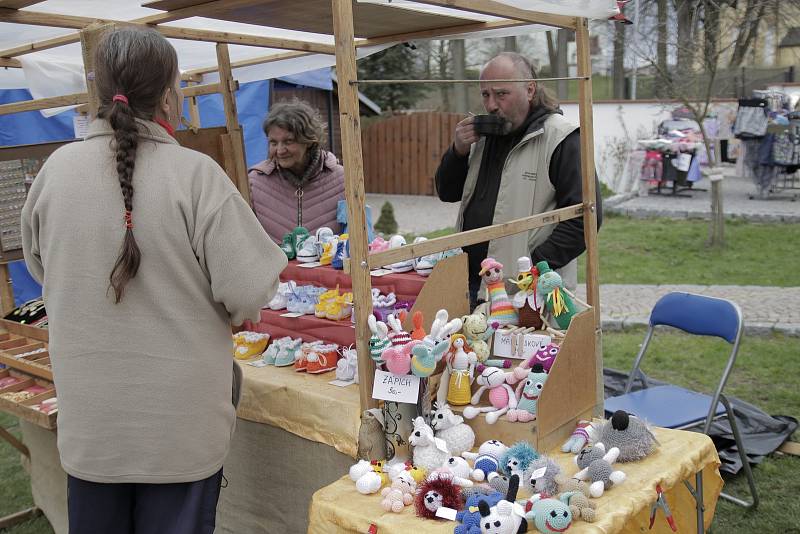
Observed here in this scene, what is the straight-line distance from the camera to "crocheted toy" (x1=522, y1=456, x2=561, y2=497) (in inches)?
66.1

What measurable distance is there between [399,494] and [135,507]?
619 millimetres

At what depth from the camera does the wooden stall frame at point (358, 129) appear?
1768 millimetres

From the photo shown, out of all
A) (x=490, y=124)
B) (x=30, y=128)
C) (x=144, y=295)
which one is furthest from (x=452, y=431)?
(x=30, y=128)

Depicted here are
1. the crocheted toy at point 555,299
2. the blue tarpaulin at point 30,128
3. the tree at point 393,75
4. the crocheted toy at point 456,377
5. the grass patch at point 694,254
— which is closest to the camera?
the crocheted toy at point 456,377

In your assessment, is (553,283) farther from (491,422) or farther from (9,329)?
(9,329)

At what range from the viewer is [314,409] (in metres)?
2.16

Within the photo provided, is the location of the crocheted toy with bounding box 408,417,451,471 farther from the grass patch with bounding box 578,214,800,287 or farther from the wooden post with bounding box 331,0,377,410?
the grass patch with bounding box 578,214,800,287

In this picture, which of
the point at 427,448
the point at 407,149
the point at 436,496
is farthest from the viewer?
the point at 407,149

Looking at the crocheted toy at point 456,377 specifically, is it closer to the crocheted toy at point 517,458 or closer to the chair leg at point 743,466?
the crocheted toy at point 517,458

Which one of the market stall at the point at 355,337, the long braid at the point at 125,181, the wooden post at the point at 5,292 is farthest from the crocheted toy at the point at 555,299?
the wooden post at the point at 5,292

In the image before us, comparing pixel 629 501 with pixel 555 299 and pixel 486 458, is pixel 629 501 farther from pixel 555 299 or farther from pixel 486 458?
pixel 555 299

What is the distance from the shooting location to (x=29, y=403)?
2.36 m

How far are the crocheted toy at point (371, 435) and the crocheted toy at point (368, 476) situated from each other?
0.07 metres

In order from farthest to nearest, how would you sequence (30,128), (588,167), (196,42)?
1. (30,128)
2. (196,42)
3. (588,167)
